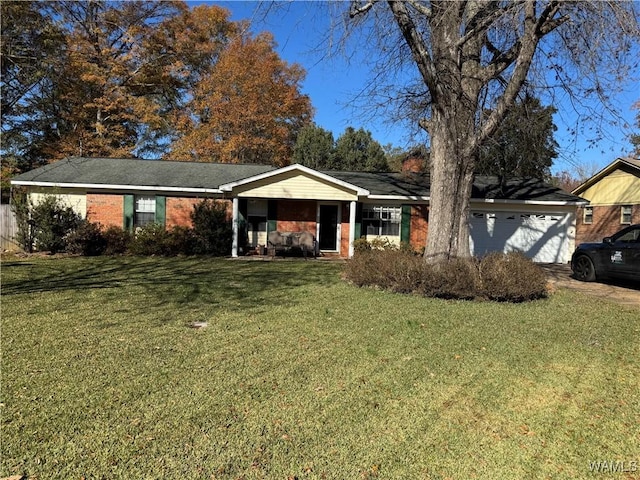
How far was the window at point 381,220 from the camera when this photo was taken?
56.5 feet

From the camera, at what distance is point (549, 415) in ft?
11.3

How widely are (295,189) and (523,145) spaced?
8.46m

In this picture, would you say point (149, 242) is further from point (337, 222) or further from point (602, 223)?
point (602, 223)

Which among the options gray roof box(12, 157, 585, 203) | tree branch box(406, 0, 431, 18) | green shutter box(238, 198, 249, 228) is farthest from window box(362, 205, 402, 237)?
tree branch box(406, 0, 431, 18)

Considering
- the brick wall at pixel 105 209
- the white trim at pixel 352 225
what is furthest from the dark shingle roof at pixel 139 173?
the white trim at pixel 352 225

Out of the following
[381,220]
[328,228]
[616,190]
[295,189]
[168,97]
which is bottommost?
[328,228]

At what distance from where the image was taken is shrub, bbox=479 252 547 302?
7965 mm

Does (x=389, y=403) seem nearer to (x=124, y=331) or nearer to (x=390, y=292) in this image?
(x=124, y=331)

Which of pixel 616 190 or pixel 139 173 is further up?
pixel 616 190

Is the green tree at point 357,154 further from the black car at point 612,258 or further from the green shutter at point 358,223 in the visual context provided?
the black car at point 612,258

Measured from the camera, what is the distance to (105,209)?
16.0 metres

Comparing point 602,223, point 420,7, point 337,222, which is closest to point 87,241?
point 337,222

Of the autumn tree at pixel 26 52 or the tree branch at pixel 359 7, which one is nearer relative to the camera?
the autumn tree at pixel 26 52

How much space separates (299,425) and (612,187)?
24.9 meters
